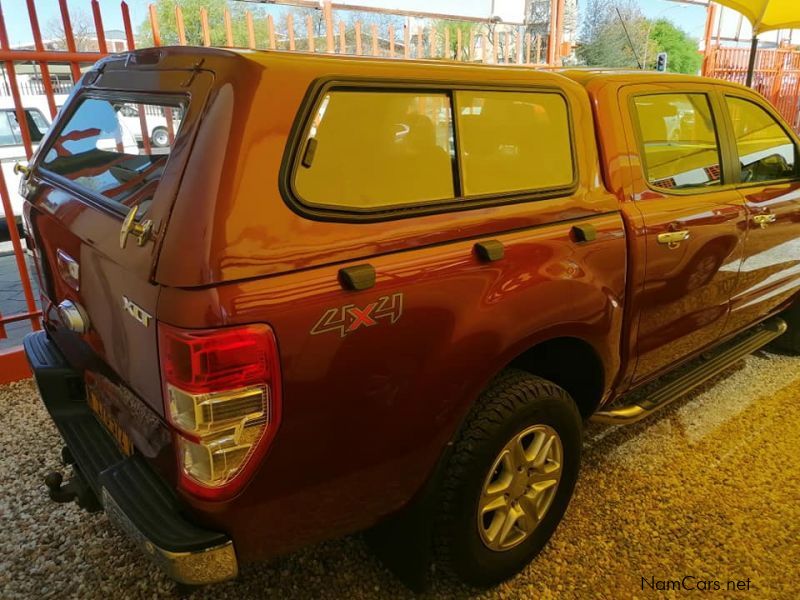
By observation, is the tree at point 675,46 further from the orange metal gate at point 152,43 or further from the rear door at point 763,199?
the rear door at point 763,199

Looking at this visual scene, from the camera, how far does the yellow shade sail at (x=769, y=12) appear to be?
661 centimetres

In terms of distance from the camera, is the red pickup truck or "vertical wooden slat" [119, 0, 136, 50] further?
"vertical wooden slat" [119, 0, 136, 50]

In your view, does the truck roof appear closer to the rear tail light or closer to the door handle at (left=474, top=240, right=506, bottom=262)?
the door handle at (left=474, top=240, right=506, bottom=262)

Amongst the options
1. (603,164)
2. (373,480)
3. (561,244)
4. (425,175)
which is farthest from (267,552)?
(603,164)

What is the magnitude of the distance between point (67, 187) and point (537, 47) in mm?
7457

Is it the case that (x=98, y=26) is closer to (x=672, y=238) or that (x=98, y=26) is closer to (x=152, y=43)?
(x=152, y=43)

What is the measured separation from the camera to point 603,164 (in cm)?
226

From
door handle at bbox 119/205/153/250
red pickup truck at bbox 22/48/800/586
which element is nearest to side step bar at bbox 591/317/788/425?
red pickup truck at bbox 22/48/800/586

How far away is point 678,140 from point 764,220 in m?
0.64

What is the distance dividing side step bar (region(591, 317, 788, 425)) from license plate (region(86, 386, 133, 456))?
1.78 meters

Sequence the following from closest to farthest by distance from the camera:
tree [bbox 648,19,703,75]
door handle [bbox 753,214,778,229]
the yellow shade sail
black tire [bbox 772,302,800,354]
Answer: door handle [bbox 753,214,778,229] < black tire [bbox 772,302,800,354] < the yellow shade sail < tree [bbox 648,19,703,75]

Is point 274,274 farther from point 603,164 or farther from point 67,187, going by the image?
point 603,164

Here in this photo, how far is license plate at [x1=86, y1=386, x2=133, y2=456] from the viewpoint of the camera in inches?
71.9

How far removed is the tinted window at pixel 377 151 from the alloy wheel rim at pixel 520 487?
93cm
